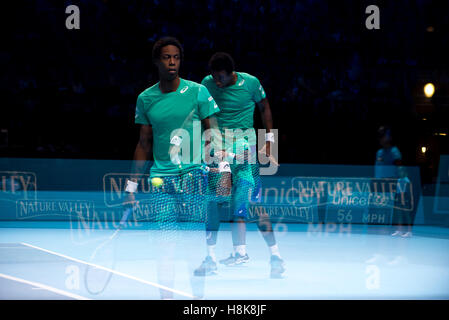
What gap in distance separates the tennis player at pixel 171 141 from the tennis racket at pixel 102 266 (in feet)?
0.76

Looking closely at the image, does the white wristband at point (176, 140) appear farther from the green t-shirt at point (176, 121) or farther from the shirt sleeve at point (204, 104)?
the shirt sleeve at point (204, 104)

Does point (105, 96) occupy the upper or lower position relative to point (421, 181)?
upper

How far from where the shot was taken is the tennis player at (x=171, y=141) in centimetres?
332

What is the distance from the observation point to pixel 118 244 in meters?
6.46

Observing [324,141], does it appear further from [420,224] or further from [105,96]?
[105,96]

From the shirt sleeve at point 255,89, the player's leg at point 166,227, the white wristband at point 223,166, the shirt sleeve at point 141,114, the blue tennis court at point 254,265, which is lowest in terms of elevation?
the blue tennis court at point 254,265

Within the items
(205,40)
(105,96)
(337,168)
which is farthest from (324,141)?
(105,96)

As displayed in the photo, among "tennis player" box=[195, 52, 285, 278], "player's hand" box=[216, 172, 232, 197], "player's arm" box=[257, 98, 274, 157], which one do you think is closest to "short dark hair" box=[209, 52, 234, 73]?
"tennis player" box=[195, 52, 285, 278]

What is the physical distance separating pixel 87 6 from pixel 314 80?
12.7ft

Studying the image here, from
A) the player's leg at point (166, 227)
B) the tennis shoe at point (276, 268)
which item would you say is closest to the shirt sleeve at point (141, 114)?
the player's leg at point (166, 227)

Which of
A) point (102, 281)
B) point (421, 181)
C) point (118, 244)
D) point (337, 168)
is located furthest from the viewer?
point (337, 168)

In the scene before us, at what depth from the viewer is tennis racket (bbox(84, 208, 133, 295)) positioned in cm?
368

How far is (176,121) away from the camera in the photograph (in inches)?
131
